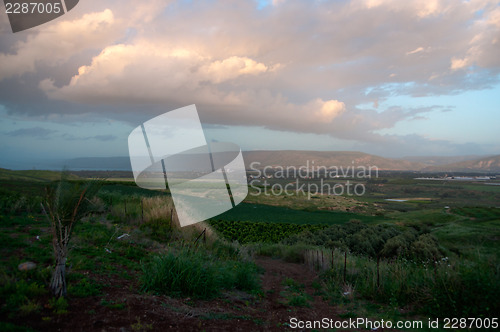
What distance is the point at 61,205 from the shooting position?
230 inches

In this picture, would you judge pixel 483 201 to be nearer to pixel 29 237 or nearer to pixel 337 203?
pixel 337 203

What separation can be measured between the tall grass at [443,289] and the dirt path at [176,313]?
1955mm

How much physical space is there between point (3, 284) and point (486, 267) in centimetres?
1002

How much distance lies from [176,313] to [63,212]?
119 inches

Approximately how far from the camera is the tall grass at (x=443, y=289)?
20.4ft

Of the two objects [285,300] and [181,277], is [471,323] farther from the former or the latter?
[181,277]

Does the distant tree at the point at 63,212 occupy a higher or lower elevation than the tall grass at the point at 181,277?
higher

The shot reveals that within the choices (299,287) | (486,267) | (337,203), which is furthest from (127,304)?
(337,203)

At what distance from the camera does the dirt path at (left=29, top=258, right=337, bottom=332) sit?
188 inches

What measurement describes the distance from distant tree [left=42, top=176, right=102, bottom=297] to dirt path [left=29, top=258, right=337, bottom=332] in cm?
54

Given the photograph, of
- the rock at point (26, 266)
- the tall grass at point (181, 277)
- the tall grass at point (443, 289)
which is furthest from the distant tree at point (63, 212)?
the tall grass at point (443, 289)

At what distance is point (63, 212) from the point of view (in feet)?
19.2

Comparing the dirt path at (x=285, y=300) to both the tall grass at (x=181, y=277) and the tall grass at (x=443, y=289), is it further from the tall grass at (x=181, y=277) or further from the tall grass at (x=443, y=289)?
the tall grass at (x=181, y=277)

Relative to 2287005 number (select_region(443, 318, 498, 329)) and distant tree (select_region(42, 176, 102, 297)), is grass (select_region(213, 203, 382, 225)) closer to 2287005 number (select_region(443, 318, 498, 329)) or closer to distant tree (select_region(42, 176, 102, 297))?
distant tree (select_region(42, 176, 102, 297))
